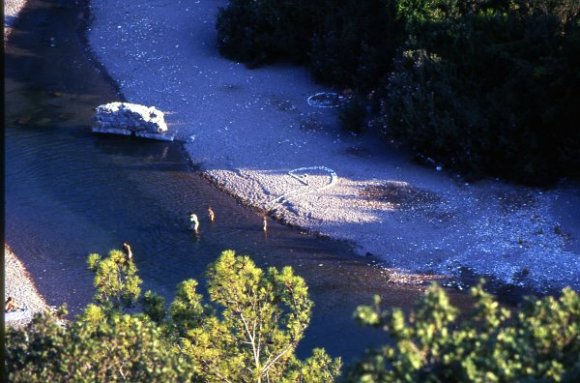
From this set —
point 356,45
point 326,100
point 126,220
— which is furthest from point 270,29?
point 126,220

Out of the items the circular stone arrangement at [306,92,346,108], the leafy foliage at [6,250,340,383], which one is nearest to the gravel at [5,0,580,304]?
the circular stone arrangement at [306,92,346,108]

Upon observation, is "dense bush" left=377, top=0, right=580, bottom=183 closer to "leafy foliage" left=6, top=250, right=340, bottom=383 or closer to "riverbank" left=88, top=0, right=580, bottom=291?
"riverbank" left=88, top=0, right=580, bottom=291

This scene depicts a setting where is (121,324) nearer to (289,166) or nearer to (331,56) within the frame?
(289,166)

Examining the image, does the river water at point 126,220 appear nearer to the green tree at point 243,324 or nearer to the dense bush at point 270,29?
the green tree at point 243,324

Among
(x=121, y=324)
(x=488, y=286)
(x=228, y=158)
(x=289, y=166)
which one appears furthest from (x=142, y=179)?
(x=121, y=324)

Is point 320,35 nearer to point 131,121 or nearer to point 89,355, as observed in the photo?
point 131,121

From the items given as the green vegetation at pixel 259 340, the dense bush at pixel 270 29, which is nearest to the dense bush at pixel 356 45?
the dense bush at pixel 270 29
